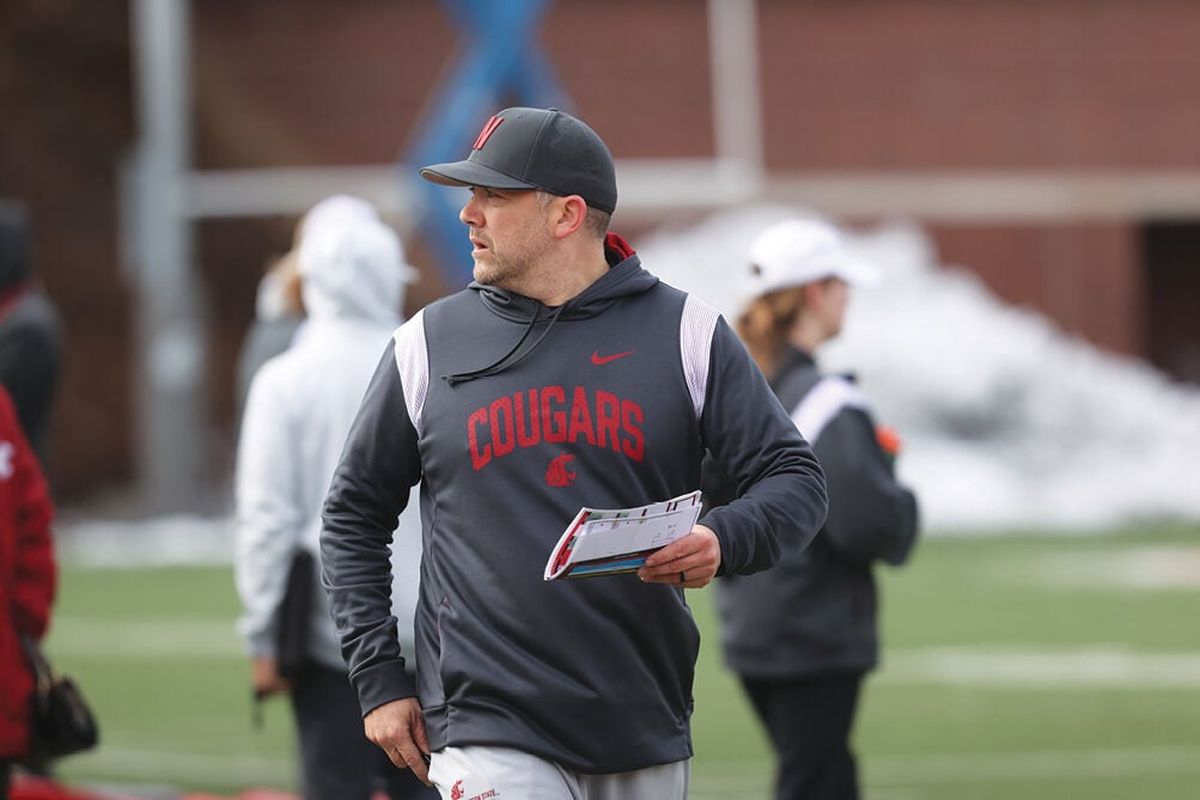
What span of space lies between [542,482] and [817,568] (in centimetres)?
217

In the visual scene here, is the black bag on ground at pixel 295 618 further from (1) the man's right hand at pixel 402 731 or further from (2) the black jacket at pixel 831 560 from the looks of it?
(1) the man's right hand at pixel 402 731

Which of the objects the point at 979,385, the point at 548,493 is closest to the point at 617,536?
the point at 548,493

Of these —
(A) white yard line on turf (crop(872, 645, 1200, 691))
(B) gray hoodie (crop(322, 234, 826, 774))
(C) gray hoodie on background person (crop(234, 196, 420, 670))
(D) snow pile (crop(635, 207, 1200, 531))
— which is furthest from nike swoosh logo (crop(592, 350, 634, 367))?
(D) snow pile (crop(635, 207, 1200, 531))

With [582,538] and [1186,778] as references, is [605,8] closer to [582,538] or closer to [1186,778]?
[1186,778]

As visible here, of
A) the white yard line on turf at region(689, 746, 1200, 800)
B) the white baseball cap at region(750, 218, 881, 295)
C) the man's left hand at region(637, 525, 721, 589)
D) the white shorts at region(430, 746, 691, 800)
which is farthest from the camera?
the white yard line on turf at region(689, 746, 1200, 800)

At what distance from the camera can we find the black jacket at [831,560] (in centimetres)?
587

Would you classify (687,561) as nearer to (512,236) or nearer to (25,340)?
(512,236)

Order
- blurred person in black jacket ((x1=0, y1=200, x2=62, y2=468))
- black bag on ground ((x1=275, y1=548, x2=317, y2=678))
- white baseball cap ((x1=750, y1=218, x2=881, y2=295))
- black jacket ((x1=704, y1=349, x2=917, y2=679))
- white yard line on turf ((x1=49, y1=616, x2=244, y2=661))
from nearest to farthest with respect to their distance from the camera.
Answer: black bag on ground ((x1=275, y1=548, x2=317, y2=678)) < black jacket ((x1=704, y1=349, x2=917, y2=679)) < white baseball cap ((x1=750, y1=218, x2=881, y2=295)) < blurred person in black jacket ((x1=0, y1=200, x2=62, y2=468)) < white yard line on turf ((x1=49, y1=616, x2=244, y2=661))

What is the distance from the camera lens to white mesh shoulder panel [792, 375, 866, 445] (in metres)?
5.96

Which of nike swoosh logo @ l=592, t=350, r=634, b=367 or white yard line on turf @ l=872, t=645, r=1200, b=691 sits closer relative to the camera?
nike swoosh logo @ l=592, t=350, r=634, b=367

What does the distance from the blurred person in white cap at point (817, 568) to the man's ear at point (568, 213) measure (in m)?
1.90

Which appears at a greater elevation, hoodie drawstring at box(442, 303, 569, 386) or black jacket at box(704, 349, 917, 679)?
hoodie drawstring at box(442, 303, 569, 386)

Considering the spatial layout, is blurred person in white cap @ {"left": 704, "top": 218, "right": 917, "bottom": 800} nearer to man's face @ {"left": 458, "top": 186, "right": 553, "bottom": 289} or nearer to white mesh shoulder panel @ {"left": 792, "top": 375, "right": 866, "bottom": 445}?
white mesh shoulder panel @ {"left": 792, "top": 375, "right": 866, "bottom": 445}

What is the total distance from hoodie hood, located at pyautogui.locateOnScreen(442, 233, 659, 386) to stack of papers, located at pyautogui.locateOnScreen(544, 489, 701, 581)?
0.41 metres
